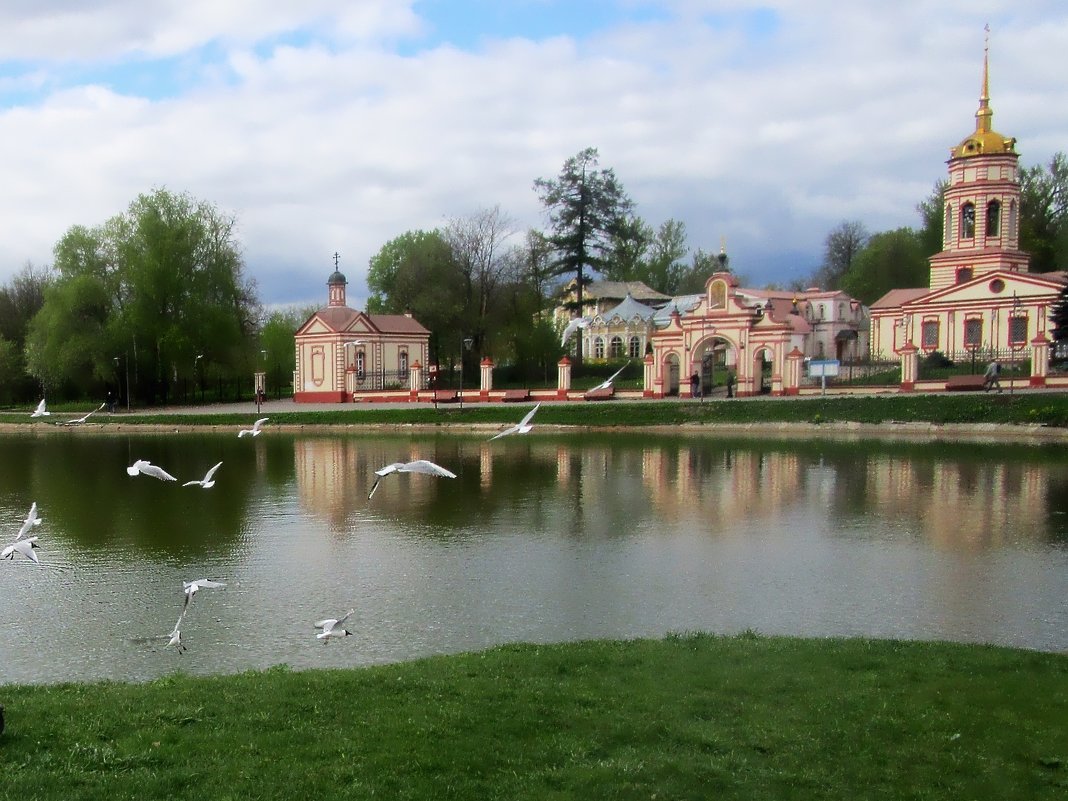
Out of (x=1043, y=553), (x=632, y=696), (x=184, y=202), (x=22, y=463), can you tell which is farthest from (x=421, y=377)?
(x=632, y=696)

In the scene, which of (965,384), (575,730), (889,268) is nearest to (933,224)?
(889,268)

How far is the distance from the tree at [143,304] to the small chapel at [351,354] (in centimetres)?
537

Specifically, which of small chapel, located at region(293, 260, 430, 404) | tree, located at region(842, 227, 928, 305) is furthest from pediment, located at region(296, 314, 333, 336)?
tree, located at region(842, 227, 928, 305)

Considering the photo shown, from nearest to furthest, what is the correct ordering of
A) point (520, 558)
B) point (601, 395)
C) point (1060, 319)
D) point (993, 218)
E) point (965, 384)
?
point (520, 558) → point (965, 384) → point (1060, 319) → point (601, 395) → point (993, 218)

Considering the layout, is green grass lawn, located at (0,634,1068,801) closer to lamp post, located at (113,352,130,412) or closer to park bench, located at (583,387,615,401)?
park bench, located at (583,387,615,401)

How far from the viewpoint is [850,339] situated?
71938mm

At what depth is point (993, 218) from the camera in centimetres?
6050

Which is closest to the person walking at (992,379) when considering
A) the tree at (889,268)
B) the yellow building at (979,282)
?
the yellow building at (979,282)

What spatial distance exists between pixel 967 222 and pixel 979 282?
21.8 ft

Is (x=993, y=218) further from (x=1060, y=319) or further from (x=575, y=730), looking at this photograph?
(x=575, y=730)

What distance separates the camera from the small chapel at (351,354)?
64500 mm

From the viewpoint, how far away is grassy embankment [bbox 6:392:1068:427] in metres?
40.0

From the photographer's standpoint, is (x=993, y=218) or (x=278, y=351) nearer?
(x=993, y=218)

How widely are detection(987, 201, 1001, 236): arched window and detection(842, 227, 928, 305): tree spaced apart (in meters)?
22.6
